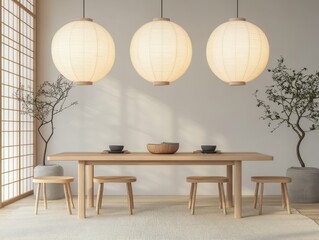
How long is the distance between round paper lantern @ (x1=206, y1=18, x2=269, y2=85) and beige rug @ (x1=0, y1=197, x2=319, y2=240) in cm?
139

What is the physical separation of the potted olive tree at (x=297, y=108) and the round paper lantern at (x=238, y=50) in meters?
2.34

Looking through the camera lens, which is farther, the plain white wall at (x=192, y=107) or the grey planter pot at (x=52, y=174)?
the plain white wall at (x=192, y=107)

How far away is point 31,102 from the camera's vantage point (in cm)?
731

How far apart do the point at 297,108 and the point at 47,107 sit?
3441mm

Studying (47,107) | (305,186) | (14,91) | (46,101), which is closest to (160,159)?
(305,186)

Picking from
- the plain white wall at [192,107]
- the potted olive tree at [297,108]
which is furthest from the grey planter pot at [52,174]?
the potted olive tree at [297,108]

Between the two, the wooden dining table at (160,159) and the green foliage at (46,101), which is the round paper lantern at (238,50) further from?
the green foliage at (46,101)

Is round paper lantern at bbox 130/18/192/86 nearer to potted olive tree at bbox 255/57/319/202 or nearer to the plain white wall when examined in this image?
potted olive tree at bbox 255/57/319/202

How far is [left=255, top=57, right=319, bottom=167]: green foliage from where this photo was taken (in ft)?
23.2

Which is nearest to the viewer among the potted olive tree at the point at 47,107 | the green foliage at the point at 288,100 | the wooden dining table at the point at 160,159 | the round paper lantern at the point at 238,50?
the round paper lantern at the point at 238,50

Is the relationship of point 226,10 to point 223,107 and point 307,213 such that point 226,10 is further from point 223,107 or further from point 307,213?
point 307,213

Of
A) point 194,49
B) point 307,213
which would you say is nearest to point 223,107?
point 194,49

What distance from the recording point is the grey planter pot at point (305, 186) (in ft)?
22.5

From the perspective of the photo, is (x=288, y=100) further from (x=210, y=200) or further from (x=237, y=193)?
(x=237, y=193)
